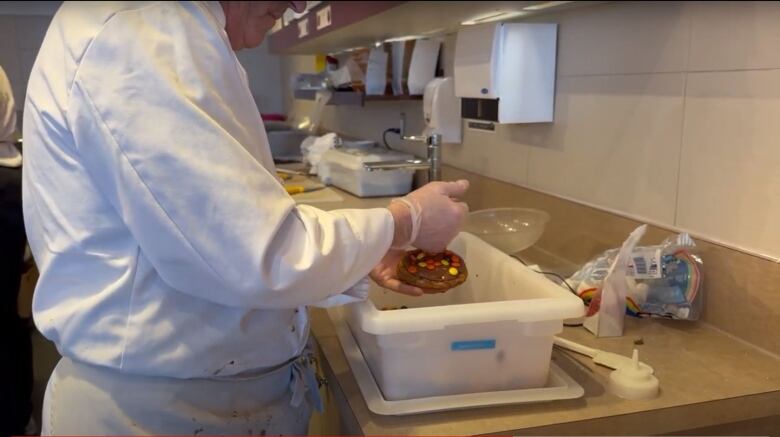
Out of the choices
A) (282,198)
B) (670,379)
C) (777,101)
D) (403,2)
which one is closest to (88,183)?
(282,198)

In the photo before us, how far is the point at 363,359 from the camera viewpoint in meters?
0.95

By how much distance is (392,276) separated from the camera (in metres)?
1.02

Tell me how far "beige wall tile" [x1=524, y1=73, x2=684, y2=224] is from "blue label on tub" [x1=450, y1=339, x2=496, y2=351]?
1.58 ft

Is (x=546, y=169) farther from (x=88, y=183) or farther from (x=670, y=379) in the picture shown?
(x=88, y=183)

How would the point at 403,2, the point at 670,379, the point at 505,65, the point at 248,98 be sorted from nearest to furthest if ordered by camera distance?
the point at 248,98, the point at 670,379, the point at 403,2, the point at 505,65

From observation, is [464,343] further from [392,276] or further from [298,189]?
[298,189]

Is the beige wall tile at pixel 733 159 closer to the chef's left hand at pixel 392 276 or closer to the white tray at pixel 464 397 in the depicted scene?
the white tray at pixel 464 397

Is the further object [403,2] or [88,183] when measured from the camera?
[403,2]

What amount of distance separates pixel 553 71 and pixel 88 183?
0.99 m

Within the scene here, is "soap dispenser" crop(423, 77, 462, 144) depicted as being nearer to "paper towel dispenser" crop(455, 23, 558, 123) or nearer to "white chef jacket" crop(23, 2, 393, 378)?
"paper towel dispenser" crop(455, 23, 558, 123)

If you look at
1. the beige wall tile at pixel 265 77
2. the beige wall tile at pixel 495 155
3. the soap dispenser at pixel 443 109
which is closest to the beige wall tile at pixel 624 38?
the beige wall tile at pixel 495 155

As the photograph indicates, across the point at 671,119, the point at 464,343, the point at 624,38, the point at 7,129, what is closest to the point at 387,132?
the point at 7,129

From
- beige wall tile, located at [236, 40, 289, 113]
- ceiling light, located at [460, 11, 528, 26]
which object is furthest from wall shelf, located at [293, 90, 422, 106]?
beige wall tile, located at [236, 40, 289, 113]

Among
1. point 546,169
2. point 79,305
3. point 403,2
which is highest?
point 403,2
